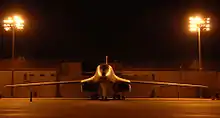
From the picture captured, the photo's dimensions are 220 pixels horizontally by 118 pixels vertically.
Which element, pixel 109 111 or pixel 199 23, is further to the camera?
pixel 199 23

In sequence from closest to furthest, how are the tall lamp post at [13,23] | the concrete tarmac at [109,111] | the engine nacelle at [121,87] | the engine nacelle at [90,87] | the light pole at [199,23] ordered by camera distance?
the concrete tarmac at [109,111]
the engine nacelle at [90,87]
the engine nacelle at [121,87]
the tall lamp post at [13,23]
the light pole at [199,23]

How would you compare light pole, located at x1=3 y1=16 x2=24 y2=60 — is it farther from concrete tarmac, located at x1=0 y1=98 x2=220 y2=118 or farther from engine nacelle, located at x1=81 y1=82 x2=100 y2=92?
concrete tarmac, located at x1=0 y1=98 x2=220 y2=118

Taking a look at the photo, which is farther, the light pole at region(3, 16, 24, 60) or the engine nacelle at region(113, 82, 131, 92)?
the light pole at region(3, 16, 24, 60)

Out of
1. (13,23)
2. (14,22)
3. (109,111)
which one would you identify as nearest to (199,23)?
(14,22)

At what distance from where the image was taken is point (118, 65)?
208 feet

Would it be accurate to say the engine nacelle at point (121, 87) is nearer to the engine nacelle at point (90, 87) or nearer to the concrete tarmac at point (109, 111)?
the engine nacelle at point (90, 87)

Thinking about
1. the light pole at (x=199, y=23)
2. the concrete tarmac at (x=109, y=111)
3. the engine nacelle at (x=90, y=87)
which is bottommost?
the concrete tarmac at (x=109, y=111)

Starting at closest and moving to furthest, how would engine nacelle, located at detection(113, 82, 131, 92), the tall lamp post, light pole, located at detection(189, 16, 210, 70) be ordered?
engine nacelle, located at detection(113, 82, 131, 92)
the tall lamp post
light pole, located at detection(189, 16, 210, 70)

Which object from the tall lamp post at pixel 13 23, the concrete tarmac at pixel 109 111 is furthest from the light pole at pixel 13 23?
the concrete tarmac at pixel 109 111

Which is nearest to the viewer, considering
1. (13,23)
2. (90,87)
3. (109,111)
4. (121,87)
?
(109,111)

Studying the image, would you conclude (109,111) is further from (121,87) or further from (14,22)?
(14,22)

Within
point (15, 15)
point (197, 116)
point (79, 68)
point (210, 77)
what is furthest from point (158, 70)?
point (197, 116)

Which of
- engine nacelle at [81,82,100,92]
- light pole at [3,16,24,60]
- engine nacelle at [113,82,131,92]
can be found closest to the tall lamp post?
light pole at [3,16,24,60]

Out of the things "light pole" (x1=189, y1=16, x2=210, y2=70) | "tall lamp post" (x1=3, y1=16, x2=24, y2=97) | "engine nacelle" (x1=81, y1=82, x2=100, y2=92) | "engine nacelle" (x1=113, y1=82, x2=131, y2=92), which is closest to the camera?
"engine nacelle" (x1=81, y1=82, x2=100, y2=92)
